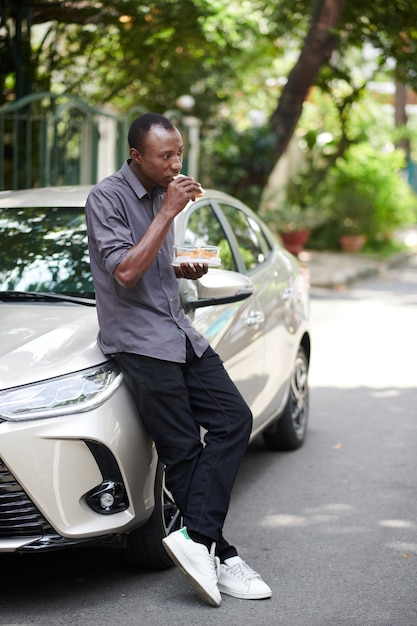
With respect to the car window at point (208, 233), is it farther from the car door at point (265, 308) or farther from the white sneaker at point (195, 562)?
the white sneaker at point (195, 562)

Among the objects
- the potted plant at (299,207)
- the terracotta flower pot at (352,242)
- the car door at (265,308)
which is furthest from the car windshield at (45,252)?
the terracotta flower pot at (352,242)

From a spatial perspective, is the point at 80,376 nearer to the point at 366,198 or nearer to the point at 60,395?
the point at 60,395

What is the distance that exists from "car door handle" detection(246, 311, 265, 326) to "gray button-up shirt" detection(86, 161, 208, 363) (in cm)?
134

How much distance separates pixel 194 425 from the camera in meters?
4.27

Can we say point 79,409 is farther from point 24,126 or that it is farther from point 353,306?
point 353,306

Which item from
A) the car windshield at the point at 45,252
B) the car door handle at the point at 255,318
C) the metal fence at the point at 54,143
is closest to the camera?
the car windshield at the point at 45,252

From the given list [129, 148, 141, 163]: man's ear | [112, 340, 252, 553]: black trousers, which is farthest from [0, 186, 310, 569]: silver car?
[129, 148, 141, 163]: man's ear

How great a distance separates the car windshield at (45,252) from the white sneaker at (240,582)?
4.49 feet

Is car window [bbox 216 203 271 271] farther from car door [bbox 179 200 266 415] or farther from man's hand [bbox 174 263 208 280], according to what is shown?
man's hand [bbox 174 263 208 280]

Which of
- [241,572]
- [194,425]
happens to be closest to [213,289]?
[194,425]

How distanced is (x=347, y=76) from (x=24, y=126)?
7096 mm

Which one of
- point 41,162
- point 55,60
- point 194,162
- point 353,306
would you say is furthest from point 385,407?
point 194,162

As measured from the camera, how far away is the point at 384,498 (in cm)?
580

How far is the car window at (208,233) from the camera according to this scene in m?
5.36
